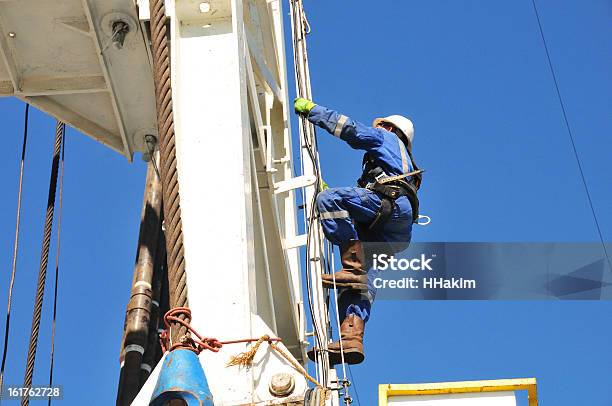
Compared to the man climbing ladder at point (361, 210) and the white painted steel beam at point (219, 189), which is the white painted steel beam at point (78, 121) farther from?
the white painted steel beam at point (219, 189)

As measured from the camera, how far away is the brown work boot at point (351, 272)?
6.55 meters

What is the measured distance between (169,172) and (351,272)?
2072 millimetres

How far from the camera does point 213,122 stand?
5023 mm

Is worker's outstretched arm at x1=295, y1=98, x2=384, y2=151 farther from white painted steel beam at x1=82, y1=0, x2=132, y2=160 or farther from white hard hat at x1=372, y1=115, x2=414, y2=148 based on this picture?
white painted steel beam at x1=82, y1=0, x2=132, y2=160

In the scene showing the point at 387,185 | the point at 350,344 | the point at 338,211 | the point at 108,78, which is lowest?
the point at 350,344

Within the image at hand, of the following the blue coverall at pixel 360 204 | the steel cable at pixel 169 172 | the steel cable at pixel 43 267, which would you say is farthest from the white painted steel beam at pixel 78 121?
the steel cable at pixel 169 172

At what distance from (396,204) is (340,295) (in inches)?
28.2

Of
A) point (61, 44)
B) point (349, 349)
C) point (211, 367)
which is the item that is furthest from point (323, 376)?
point (61, 44)

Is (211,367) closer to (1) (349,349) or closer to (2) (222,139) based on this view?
(2) (222,139)

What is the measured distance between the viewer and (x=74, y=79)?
7.66 m

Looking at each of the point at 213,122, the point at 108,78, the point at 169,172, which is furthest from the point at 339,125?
the point at 169,172

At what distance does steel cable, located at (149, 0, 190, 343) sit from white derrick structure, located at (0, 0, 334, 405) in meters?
0.05

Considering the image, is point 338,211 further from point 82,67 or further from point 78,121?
point 78,121

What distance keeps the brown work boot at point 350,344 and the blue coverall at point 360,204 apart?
71 mm
